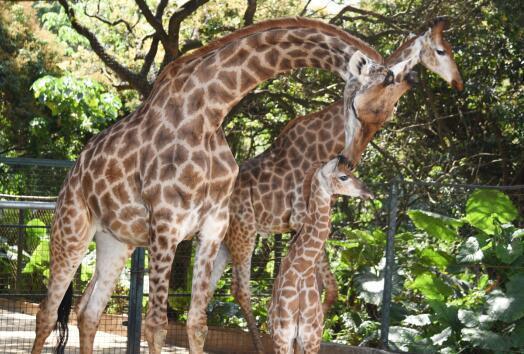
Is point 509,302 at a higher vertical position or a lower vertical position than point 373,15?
lower

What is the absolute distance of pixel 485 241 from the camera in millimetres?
7566

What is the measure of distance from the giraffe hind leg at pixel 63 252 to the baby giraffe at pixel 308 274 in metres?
1.30

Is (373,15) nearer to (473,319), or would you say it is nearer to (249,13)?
(249,13)

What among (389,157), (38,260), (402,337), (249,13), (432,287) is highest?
(249,13)

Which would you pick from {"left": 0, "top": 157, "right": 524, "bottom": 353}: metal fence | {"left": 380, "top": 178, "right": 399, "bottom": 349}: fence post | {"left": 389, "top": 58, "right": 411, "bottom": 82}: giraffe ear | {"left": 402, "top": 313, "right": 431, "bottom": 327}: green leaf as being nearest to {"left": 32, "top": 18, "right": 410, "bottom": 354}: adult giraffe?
{"left": 389, "top": 58, "right": 411, "bottom": 82}: giraffe ear

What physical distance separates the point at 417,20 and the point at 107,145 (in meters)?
7.08

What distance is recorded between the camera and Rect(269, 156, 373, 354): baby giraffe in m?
5.12

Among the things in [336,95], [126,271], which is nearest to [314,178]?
[126,271]

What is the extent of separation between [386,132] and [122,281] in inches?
175

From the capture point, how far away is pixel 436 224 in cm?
823

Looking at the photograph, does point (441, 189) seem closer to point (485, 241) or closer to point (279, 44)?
point (485, 241)

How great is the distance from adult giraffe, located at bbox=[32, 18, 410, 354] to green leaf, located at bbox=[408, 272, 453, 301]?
355cm

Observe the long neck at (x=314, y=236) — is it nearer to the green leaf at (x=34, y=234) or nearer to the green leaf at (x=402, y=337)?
the green leaf at (x=402, y=337)

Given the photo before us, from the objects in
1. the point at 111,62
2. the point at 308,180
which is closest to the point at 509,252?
the point at 308,180
